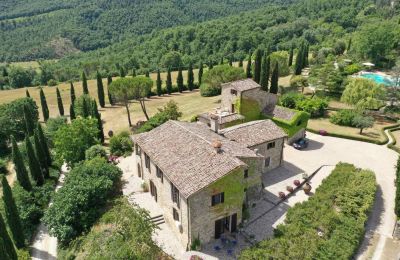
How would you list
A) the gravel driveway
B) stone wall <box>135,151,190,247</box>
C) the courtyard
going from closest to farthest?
stone wall <box>135,151,190,247</box>
the courtyard
the gravel driveway

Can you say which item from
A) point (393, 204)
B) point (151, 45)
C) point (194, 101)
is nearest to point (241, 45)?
point (151, 45)

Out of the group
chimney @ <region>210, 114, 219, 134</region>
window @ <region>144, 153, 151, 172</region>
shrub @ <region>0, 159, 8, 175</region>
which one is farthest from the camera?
shrub @ <region>0, 159, 8, 175</region>

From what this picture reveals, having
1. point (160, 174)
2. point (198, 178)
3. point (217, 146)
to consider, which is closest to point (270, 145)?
point (217, 146)

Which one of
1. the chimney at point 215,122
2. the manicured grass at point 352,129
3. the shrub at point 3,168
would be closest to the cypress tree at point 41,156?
the shrub at point 3,168

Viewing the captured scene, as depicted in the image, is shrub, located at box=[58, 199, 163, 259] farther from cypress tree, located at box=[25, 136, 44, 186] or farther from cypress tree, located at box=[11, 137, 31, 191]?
cypress tree, located at box=[25, 136, 44, 186]

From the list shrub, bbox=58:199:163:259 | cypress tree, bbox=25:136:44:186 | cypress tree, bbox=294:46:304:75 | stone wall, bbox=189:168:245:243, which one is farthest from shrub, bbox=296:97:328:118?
cypress tree, bbox=25:136:44:186

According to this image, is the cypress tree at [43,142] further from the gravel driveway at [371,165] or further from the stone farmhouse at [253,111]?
the gravel driveway at [371,165]
